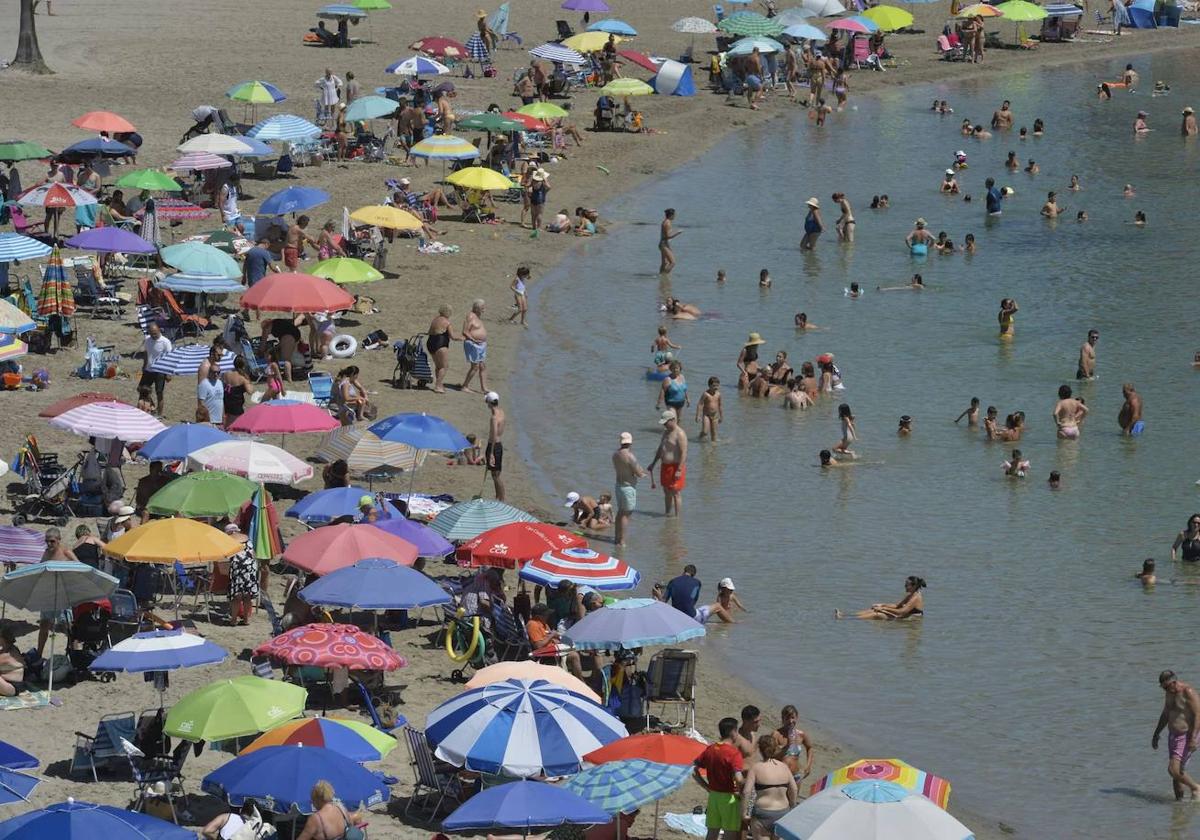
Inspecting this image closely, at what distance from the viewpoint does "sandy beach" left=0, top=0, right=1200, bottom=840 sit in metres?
14.7

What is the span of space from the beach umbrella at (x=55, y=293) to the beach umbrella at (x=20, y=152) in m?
5.66

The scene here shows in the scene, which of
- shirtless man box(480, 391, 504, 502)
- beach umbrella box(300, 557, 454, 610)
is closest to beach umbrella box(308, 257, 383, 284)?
shirtless man box(480, 391, 504, 502)

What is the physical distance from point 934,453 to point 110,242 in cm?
1177

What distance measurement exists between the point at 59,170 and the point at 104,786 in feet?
64.4

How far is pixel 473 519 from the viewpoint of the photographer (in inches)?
695

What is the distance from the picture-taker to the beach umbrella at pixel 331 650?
14.0 m

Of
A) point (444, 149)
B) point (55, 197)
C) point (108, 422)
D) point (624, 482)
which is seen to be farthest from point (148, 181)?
point (624, 482)

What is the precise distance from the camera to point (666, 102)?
1793 inches

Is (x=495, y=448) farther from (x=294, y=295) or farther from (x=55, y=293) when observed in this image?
(x=55, y=293)

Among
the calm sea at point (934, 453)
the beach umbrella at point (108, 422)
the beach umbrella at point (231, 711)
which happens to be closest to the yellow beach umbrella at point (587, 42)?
the calm sea at point (934, 453)

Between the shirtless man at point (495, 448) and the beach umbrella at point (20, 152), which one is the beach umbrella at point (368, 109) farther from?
the shirtless man at point (495, 448)

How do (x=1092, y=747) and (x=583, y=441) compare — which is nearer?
(x=1092, y=747)

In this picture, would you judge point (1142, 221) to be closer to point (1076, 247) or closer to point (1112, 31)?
point (1076, 247)

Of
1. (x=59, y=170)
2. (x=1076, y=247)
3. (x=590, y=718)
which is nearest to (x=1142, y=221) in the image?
(x=1076, y=247)
